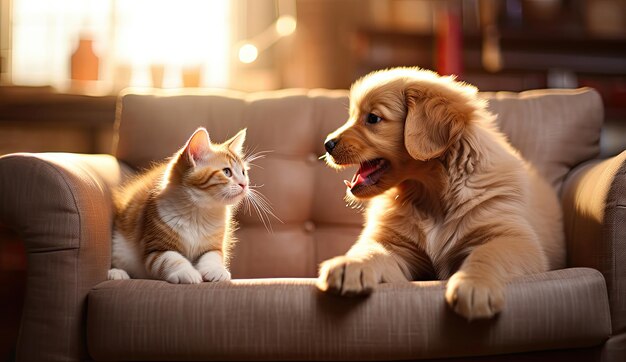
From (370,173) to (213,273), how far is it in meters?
0.54

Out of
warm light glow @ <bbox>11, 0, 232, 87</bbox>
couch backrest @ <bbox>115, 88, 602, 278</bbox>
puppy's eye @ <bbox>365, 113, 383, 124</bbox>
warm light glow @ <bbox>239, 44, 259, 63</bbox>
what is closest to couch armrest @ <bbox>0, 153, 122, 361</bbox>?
couch backrest @ <bbox>115, 88, 602, 278</bbox>

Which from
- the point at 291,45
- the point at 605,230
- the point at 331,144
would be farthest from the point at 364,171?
the point at 291,45

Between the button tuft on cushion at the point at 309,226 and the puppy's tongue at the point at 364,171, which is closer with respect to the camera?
the puppy's tongue at the point at 364,171

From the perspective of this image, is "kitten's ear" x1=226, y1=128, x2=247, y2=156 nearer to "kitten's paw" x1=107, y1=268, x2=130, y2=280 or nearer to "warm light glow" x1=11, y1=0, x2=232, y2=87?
"kitten's paw" x1=107, y1=268, x2=130, y2=280

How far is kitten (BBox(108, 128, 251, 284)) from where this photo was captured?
1.69m

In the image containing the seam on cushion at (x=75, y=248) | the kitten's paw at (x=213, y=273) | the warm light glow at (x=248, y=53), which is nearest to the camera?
the seam on cushion at (x=75, y=248)

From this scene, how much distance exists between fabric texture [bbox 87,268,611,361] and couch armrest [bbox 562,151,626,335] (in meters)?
0.22

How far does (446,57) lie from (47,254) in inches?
107

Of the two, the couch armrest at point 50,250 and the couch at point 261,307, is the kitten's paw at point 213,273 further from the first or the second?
the couch armrest at point 50,250

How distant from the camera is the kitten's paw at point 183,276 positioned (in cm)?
154

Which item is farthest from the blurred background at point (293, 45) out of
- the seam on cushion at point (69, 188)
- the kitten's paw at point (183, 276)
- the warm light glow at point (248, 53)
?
the kitten's paw at point (183, 276)

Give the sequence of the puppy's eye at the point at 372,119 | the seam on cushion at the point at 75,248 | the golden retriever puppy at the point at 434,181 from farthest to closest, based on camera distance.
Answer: the puppy's eye at the point at 372,119 → the golden retriever puppy at the point at 434,181 → the seam on cushion at the point at 75,248

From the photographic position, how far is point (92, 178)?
1.72 m

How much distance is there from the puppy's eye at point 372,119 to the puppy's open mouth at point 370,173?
0.11 meters
